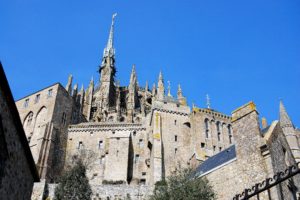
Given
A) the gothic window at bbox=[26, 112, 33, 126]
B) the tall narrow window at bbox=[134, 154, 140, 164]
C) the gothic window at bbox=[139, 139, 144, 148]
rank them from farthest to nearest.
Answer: the gothic window at bbox=[26, 112, 33, 126] → the gothic window at bbox=[139, 139, 144, 148] → the tall narrow window at bbox=[134, 154, 140, 164]

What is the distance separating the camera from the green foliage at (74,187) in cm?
2656

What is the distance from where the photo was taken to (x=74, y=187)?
27.0 m

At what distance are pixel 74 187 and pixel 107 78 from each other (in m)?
42.7

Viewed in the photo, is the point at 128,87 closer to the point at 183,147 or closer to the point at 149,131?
the point at 149,131

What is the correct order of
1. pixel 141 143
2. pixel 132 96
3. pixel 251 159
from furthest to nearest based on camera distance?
pixel 132 96 < pixel 141 143 < pixel 251 159

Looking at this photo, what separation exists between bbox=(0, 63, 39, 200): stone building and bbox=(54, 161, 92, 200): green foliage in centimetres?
1278

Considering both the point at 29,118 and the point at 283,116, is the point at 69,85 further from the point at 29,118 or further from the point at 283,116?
the point at 283,116

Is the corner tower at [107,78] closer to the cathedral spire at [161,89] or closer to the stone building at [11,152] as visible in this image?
the cathedral spire at [161,89]

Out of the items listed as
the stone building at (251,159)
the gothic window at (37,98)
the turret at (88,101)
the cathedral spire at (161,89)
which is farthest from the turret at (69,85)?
the stone building at (251,159)

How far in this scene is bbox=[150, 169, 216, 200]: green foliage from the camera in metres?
19.1

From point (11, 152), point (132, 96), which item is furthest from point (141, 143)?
point (11, 152)

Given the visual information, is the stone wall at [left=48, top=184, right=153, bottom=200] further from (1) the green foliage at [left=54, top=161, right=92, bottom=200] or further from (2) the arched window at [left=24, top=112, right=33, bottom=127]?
(2) the arched window at [left=24, top=112, right=33, bottom=127]

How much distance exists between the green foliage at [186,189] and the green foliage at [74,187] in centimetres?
766

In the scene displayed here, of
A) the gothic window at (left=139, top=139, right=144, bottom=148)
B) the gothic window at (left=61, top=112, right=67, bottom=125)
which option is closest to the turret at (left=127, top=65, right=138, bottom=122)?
the gothic window at (left=139, top=139, right=144, bottom=148)
